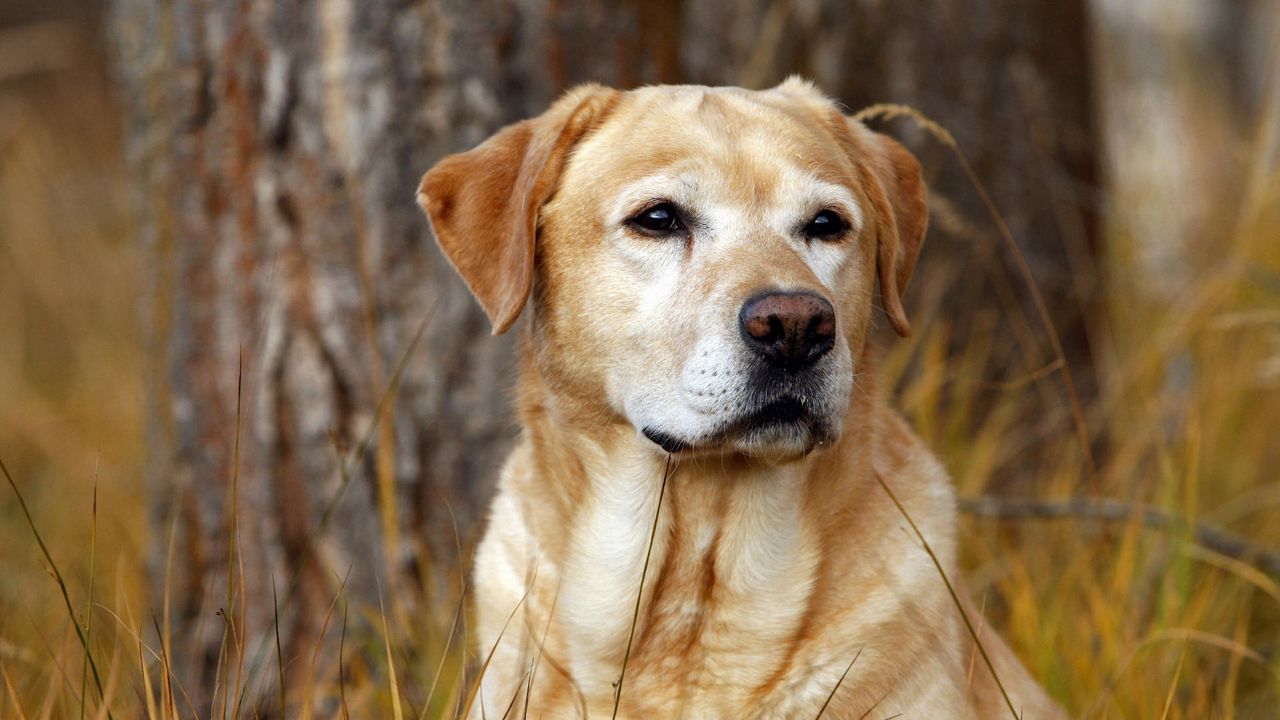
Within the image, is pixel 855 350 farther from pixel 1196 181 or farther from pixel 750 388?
pixel 1196 181

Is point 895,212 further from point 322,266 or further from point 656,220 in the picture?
point 322,266

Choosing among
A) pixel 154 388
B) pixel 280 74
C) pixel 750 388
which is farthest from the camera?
pixel 154 388

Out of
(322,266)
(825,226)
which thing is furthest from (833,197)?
(322,266)

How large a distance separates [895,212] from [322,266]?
5.70 ft

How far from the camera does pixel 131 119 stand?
4.01 m

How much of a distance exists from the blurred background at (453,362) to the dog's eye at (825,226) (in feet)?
1.59

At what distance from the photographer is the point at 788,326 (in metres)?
2.33

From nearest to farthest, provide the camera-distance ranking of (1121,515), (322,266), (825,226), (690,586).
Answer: (690,586) → (825,226) → (1121,515) → (322,266)

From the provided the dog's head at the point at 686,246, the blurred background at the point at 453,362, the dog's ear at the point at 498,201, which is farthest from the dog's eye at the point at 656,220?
the blurred background at the point at 453,362

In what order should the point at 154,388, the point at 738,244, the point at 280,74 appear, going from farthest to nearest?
the point at 154,388 < the point at 280,74 < the point at 738,244

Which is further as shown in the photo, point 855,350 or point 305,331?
point 305,331

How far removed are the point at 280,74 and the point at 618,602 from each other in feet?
6.43

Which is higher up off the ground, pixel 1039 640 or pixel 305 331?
pixel 305 331

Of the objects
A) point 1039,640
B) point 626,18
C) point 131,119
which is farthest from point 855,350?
point 131,119
